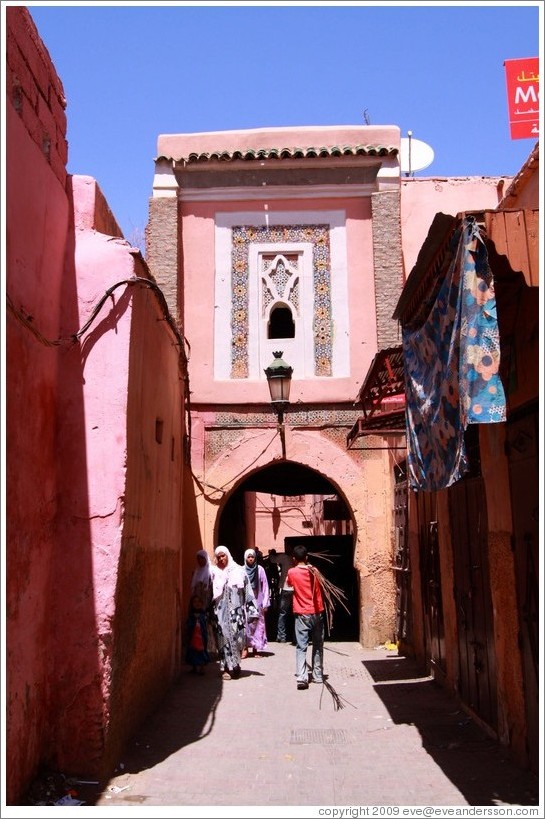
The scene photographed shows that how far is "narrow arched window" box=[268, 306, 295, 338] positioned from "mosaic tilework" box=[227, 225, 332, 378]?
474 millimetres

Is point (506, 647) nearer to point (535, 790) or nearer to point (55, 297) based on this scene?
point (535, 790)

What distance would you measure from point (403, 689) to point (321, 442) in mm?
4392

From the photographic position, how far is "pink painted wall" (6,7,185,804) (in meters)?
4.81

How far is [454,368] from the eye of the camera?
4.86 meters

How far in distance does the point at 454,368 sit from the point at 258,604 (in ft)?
24.2

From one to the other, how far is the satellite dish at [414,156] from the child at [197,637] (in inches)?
329

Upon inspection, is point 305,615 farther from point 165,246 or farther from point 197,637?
point 165,246

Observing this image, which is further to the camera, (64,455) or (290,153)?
(290,153)

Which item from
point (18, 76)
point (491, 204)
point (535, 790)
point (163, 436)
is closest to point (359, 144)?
point (491, 204)

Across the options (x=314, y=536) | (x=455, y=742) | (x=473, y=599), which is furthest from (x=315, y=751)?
(x=314, y=536)

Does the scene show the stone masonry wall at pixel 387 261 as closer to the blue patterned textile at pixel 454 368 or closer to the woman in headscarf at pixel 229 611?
the woman in headscarf at pixel 229 611

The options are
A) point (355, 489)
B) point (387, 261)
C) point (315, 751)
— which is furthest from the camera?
point (387, 261)

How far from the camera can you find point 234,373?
12453mm

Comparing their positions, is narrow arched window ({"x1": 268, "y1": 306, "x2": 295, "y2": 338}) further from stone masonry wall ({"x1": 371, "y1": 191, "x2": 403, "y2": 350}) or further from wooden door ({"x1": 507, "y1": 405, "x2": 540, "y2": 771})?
wooden door ({"x1": 507, "y1": 405, "x2": 540, "y2": 771})
